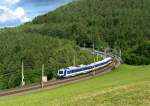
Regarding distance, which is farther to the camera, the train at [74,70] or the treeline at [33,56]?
the treeline at [33,56]

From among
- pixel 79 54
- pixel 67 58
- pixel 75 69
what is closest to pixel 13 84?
pixel 75 69

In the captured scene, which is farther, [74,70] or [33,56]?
[33,56]

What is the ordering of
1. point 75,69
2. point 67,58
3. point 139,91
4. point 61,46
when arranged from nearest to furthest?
point 139,91 → point 75,69 → point 67,58 → point 61,46

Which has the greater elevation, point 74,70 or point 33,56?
point 33,56

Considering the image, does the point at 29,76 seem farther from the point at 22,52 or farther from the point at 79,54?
the point at 79,54

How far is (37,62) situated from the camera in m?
112

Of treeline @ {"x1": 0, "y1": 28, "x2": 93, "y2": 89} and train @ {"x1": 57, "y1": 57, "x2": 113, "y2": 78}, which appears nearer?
train @ {"x1": 57, "y1": 57, "x2": 113, "y2": 78}

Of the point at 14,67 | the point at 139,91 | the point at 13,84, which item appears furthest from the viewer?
the point at 14,67

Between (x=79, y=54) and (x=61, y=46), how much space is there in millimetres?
10525

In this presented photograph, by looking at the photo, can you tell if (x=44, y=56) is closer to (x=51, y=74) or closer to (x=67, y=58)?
(x=67, y=58)

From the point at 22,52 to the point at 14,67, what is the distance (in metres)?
14.0

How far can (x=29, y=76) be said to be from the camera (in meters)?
86.9

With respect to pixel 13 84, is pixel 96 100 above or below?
above

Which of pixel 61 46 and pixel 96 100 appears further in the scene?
pixel 61 46
